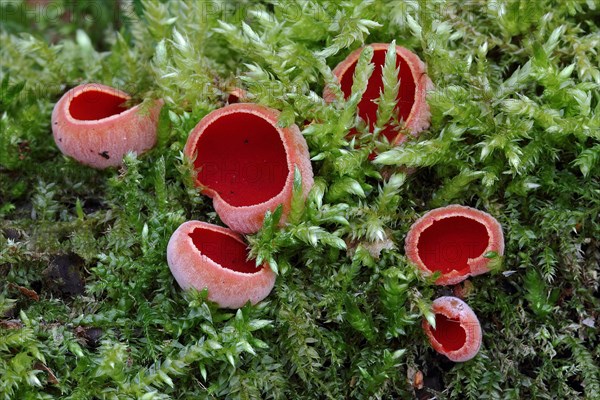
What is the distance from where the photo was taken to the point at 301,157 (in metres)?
2.10

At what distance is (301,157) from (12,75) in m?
1.55

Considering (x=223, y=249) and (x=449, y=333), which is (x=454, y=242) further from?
(x=223, y=249)

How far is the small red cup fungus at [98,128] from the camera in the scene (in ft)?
7.19

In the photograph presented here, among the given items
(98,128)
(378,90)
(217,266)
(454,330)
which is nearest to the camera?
(217,266)

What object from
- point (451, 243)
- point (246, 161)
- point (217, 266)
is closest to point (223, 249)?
point (217, 266)

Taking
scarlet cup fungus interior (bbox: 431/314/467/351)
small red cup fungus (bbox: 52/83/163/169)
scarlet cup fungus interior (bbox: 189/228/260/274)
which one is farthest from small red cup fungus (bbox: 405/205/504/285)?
small red cup fungus (bbox: 52/83/163/169)

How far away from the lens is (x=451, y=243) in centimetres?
216

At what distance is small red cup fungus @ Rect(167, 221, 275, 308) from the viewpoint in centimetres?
192

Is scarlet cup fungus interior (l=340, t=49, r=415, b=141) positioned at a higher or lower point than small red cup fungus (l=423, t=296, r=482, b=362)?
higher

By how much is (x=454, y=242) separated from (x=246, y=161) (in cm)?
81

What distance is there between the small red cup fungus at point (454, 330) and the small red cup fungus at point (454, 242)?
92 millimetres

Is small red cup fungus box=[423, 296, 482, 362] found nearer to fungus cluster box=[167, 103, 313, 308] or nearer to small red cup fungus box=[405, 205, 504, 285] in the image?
small red cup fungus box=[405, 205, 504, 285]

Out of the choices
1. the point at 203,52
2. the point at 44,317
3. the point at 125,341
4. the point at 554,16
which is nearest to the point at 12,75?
the point at 203,52

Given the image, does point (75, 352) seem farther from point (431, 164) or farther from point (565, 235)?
point (565, 235)
